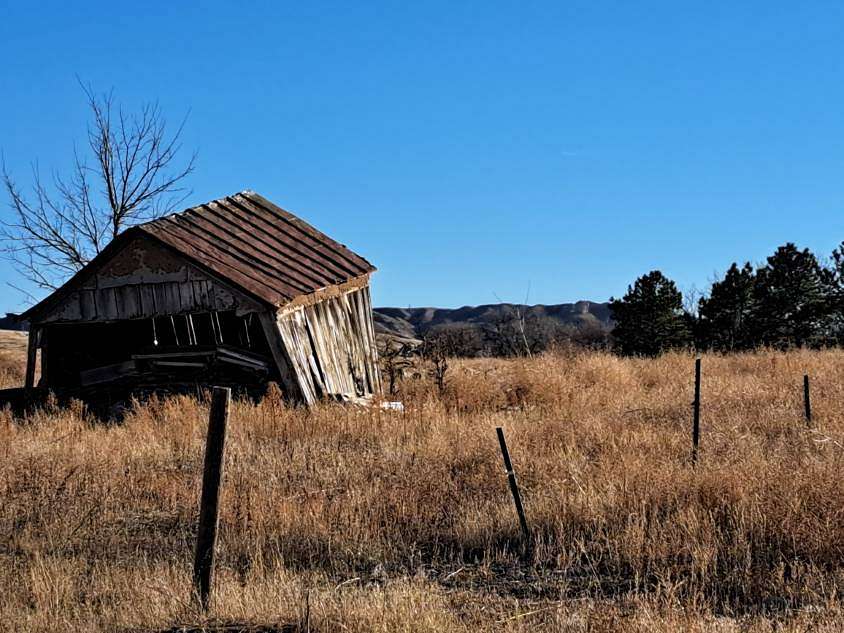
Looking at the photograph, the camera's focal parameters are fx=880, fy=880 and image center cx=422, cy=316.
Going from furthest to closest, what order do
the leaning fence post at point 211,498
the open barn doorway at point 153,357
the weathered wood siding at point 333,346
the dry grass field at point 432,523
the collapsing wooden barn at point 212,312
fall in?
the open barn doorway at point 153,357
the weathered wood siding at point 333,346
the collapsing wooden barn at point 212,312
the leaning fence post at point 211,498
the dry grass field at point 432,523

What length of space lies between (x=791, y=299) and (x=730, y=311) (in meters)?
2.26

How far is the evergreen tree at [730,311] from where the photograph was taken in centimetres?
3269

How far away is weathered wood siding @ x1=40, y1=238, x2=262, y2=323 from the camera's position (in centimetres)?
1283

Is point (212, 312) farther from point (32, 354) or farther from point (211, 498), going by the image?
point (211, 498)

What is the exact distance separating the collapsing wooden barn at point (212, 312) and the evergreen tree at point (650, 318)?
18945 millimetres

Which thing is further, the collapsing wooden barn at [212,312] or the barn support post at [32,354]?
the barn support post at [32,354]

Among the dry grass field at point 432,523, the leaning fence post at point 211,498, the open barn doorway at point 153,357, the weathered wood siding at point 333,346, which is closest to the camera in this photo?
the dry grass field at point 432,523

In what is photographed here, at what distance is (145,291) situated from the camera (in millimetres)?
13258

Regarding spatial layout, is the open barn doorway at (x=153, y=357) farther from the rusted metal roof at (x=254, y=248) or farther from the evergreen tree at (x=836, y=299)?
the evergreen tree at (x=836, y=299)

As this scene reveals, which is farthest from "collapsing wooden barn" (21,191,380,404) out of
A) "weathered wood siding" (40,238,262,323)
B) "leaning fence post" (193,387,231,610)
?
"leaning fence post" (193,387,231,610)

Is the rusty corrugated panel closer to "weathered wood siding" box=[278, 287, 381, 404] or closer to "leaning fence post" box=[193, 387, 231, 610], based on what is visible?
"weathered wood siding" box=[278, 287, 381, 404]

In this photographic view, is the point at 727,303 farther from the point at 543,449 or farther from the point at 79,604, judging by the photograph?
the point at 79,604

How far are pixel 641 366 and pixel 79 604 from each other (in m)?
13.8

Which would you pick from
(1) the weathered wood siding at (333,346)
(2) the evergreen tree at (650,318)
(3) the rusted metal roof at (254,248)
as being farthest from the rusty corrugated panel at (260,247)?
(2) the evergreen tree at (650,318)
